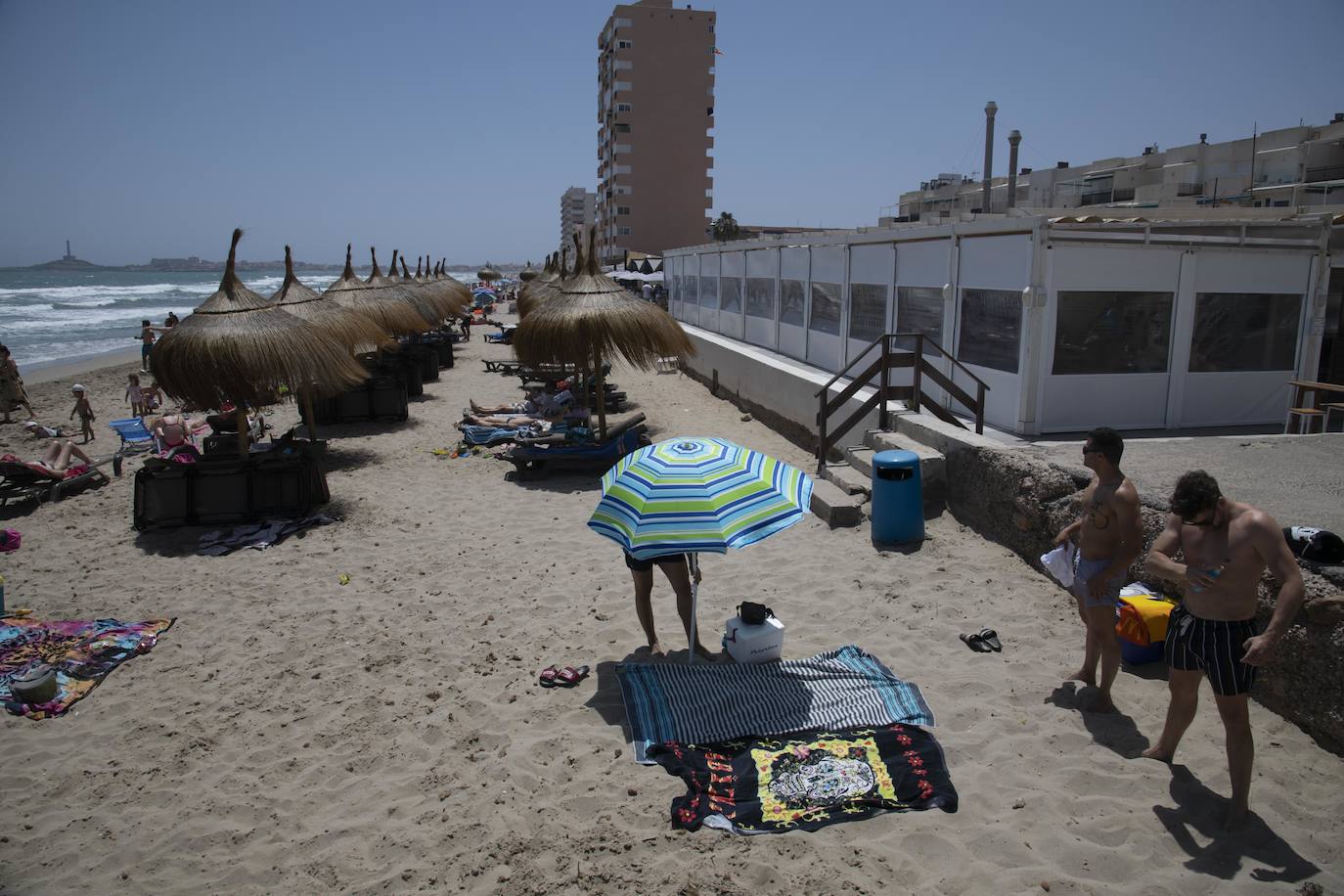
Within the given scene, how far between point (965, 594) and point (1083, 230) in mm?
4036

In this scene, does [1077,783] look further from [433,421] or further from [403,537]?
[433,421]

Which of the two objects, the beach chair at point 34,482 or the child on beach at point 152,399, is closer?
the beach chair at point 34,482

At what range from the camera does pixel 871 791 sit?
362 centimetres

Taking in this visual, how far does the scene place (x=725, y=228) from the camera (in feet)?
206

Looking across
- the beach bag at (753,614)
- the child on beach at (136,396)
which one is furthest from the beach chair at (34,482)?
the beach bag at (753,614)

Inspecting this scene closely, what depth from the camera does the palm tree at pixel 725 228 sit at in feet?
193

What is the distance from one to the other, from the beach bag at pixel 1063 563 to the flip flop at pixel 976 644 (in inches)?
34.4

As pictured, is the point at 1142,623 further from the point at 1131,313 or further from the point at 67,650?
the point at 67,650

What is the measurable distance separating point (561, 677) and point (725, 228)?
61.3 meters

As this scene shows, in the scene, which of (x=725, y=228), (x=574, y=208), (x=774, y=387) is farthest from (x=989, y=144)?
(x=574, y=208)

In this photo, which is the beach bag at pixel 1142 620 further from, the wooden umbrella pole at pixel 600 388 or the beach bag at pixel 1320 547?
the wooden umbrella pole at pixel 600 388

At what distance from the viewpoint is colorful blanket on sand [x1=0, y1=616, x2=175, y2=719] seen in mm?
4746

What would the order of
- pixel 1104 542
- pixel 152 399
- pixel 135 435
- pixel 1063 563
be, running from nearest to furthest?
pixel 1104 542, pixel 1063 563, pixel 135 435, pixel 152 399

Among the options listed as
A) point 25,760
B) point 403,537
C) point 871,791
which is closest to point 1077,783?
point 871,791
